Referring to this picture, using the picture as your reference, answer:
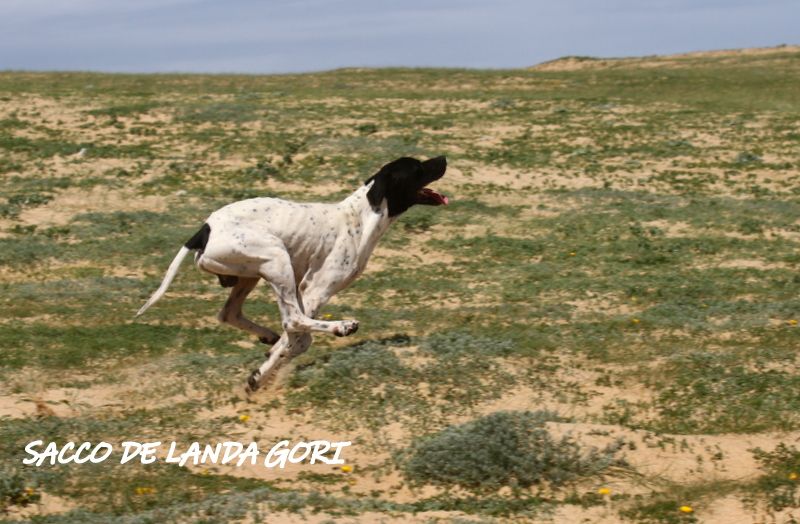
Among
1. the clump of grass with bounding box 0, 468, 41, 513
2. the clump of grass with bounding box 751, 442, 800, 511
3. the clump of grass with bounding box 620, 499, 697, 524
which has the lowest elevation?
the clump of grass with bounding box 620, 499, 697, 524

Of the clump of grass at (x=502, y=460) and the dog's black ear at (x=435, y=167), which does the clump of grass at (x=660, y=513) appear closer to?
the clump of grass at (x=502, y=460)

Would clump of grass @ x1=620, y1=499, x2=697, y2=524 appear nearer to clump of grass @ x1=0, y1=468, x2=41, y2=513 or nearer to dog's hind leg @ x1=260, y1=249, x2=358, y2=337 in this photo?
dog's hind leg @ x1=260, y1=249, x2=358, y2=337

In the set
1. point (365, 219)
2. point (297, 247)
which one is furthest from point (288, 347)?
point (365, 219)

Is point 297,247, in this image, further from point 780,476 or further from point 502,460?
point 780,476

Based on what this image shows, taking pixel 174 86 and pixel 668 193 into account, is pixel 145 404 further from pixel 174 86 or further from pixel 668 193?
pixel 174 86

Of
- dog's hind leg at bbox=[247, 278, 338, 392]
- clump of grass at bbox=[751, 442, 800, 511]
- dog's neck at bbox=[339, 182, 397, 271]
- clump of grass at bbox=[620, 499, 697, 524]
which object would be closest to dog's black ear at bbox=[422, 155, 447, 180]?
dog's neck at bbox=[339, 182, 397, 271]

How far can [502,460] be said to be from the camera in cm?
950

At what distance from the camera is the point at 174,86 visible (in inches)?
1231

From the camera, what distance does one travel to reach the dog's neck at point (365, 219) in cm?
1153

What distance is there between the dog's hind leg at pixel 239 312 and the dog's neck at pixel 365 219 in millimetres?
1019

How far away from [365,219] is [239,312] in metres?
1.45

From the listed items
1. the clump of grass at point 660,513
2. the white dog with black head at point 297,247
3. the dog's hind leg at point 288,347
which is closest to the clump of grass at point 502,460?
the clump of grass at point 660,513

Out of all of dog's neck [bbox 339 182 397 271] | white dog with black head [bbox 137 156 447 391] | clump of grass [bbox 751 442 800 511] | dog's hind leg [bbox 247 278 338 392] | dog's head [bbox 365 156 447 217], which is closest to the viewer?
clump of grass [bbox 751 442 800 511]

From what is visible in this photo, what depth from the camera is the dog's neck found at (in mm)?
11531
